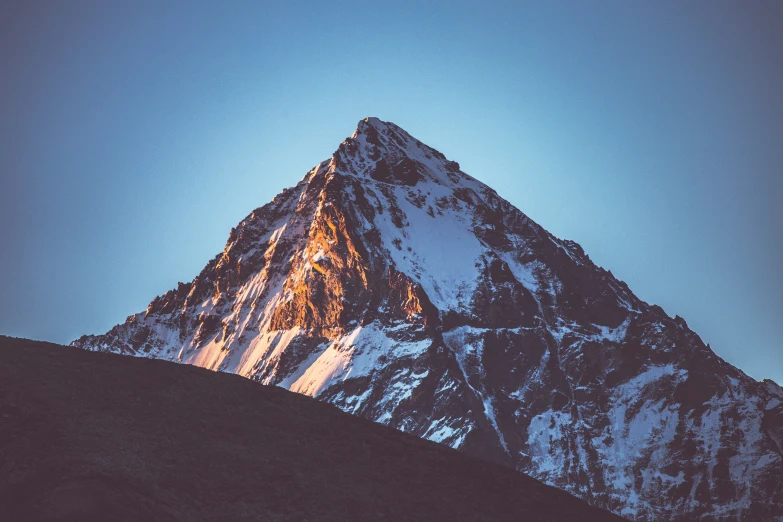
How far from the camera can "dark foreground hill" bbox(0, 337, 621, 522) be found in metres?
33.2

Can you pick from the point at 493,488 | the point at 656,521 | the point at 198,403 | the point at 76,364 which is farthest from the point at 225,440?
the point at 656,521

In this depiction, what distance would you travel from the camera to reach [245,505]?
3575 cm

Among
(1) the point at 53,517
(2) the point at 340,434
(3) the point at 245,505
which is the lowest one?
(1) the point at 53,517

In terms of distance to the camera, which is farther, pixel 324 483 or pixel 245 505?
pixel 324 483

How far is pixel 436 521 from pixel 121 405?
47.7 ft

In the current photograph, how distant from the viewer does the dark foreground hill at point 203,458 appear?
109 ft

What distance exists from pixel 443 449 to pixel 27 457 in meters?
18.9

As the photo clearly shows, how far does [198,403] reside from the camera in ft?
145

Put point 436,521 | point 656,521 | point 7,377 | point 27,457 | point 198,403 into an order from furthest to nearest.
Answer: point 656,521
point 198,403
point 7,377
point 436,521
point 27,457

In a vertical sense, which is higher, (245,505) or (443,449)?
(443,449)

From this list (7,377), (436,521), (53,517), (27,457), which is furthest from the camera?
(7,377)

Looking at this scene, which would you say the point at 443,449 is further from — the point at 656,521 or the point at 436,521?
the point at 656,521

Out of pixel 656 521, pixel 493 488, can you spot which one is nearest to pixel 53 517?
pixel 493 488

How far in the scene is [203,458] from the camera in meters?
38.7
